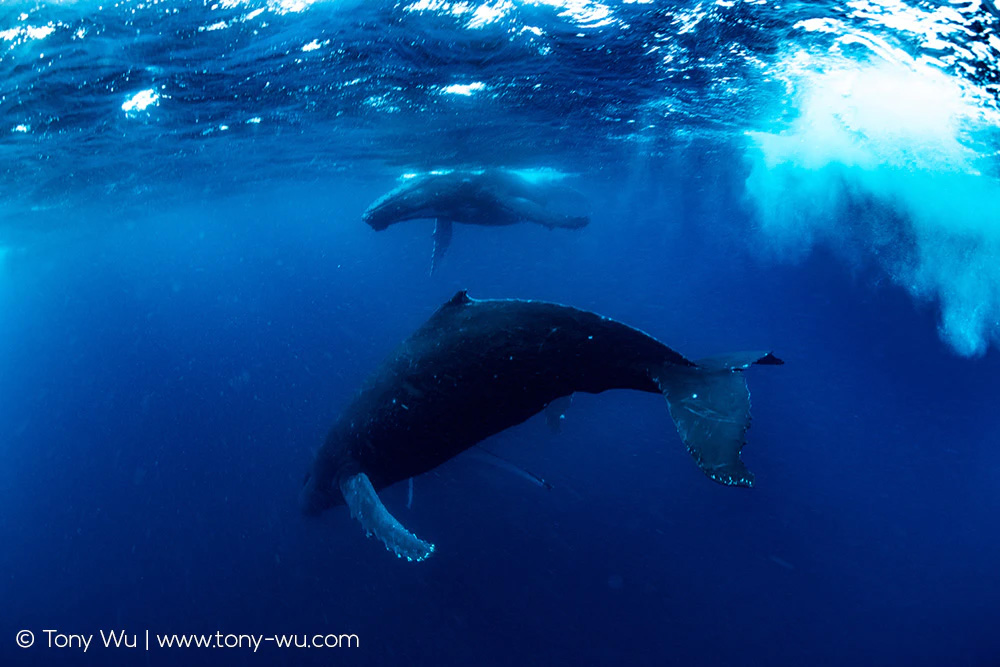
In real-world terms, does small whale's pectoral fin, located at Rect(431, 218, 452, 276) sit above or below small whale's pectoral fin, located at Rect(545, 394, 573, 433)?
below

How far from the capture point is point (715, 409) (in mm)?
4277

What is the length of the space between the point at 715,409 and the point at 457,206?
38.1 ft

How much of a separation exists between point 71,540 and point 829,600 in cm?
2843

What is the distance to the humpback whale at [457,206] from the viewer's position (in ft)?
43.5

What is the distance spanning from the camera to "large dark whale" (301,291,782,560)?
433cm

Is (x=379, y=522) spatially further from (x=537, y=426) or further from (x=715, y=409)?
(x=537, y=426)

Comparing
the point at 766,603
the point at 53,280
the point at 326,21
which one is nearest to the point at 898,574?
the point at 766,603

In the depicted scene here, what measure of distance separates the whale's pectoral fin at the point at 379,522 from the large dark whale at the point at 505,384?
0.01 meters

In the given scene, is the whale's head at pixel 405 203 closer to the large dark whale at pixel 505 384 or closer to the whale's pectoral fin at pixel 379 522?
the large dark whale at pixel 505 384

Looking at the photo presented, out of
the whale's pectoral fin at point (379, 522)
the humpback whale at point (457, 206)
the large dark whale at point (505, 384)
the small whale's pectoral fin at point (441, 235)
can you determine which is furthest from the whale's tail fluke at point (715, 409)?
the small whale's pectoral fin at point (441, 235)

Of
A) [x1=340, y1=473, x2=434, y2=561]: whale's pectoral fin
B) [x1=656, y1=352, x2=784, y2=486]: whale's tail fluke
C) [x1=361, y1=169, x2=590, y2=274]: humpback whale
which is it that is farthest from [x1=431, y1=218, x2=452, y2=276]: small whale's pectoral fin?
[x1=656, y1=352, x2=784, y2=486]: whale's tail fluke

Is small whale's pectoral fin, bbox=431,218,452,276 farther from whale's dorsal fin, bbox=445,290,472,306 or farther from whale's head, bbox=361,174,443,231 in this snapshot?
whale's dorsal fin, bbox=445,290,472,306

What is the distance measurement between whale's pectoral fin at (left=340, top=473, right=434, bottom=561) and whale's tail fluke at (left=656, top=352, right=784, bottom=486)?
271 cm

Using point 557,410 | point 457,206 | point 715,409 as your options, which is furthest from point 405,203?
point 715,409
